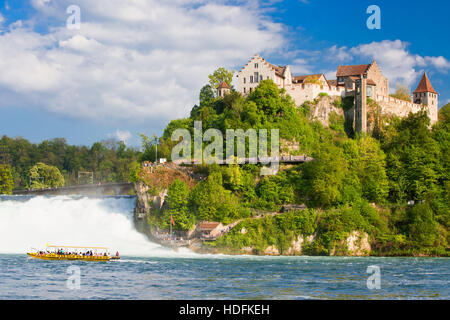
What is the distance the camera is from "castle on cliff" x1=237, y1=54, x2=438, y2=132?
85062 mm

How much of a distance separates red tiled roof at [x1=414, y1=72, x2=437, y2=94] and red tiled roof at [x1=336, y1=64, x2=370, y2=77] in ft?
36.9

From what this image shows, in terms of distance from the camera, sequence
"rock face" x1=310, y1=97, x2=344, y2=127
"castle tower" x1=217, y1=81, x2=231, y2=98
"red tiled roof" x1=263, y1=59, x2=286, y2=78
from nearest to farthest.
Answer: "rock face" x1=310, y1=97, x2=344, y2=127 → "red tiled roof" x1=263, y1=59, x2=286, y2=78 → "castle tower" x1=217, y1=81, x2=231, y2=98

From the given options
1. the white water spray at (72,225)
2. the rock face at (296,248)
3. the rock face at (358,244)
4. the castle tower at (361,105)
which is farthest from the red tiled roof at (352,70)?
the white water spray at (72,225)

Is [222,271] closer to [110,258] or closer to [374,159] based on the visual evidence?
[110,258]

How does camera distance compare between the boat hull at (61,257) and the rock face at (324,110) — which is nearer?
the boat hull at (61,257)

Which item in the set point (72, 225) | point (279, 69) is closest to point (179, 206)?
point (72, 225)

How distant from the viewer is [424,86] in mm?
94938

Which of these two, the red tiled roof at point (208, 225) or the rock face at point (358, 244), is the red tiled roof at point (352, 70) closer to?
the rock face at point (358, 244)

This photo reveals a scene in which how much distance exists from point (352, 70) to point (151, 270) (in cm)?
5666

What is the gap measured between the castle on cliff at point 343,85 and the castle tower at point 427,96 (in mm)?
814

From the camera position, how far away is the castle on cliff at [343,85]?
85062mm

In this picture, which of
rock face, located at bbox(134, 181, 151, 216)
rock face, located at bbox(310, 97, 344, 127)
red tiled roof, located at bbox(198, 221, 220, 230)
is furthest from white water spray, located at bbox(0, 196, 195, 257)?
rock face, located at bbox(310, 97, 344, 127)

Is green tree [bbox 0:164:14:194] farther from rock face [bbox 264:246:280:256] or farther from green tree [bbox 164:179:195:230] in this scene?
rock face [bbox 264:246:280:256]
